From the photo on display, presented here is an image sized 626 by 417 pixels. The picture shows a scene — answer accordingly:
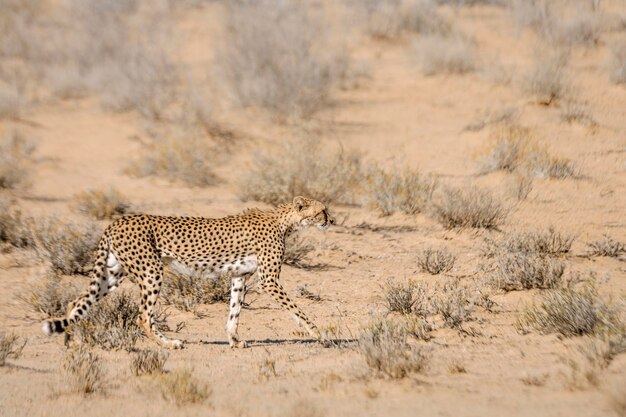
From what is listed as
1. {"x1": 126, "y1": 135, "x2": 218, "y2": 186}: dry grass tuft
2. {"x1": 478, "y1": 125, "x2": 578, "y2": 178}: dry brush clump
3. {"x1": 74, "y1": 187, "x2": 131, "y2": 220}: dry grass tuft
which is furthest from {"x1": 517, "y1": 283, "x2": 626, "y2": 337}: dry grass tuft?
{"x1": 126, "y1": 135, "x2": 218, "y2": 186}: dry grass tuft

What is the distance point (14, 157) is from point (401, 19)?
1049 cm

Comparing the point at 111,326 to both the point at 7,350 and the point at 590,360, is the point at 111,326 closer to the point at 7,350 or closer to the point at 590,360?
the point at 7,350

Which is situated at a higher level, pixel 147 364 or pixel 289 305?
pixel 289 305

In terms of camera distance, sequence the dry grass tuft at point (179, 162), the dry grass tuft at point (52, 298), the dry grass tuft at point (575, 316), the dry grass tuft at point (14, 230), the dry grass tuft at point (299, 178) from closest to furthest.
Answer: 1. the dry grass tuft at point (575, 316)
2. the dry grass tuft at point (52, 298)
3. the dry grass tuft at point (14, 230)
4. the dry grass tuft at point (299, 178)
5. the dry grass tuft at point (179, 162)

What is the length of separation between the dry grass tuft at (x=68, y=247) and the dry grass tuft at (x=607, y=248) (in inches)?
245

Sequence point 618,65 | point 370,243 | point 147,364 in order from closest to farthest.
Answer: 1. point 147,364
2. point 370,243
3. point 618,65

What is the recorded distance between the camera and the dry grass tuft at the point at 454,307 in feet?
27.7

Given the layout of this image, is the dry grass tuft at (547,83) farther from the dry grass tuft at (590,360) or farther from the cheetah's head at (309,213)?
the dry grass tuft at (590,360)

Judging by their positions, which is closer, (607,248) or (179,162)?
(607,248)

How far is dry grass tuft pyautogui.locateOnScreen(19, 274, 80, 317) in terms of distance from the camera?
9.58m

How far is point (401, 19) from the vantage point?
891 inches

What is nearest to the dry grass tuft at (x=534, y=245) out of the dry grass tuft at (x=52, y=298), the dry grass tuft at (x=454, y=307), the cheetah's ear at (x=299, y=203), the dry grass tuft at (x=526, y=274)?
the dry grass tuft at (x=526, y=274)

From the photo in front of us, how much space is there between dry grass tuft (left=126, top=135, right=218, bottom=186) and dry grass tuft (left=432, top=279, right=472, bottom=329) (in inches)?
264

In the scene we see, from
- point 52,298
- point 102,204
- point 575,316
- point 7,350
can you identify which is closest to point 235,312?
point 7,350
